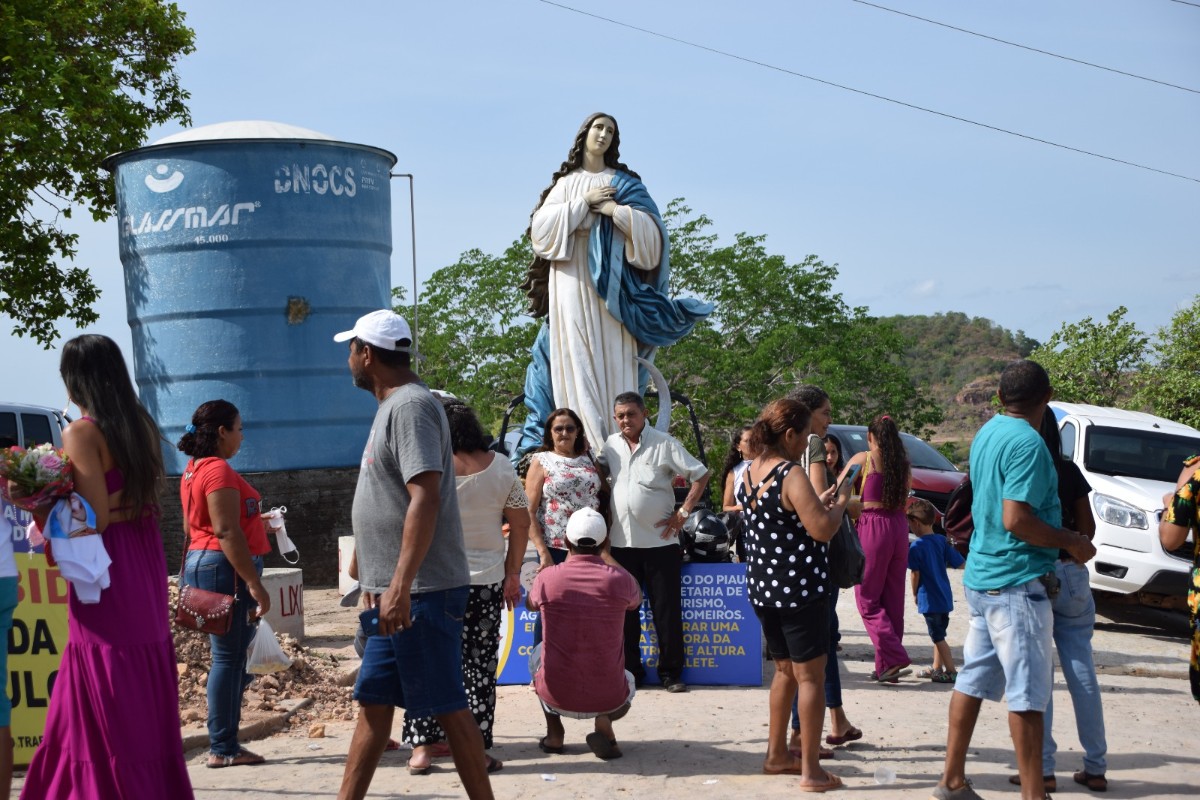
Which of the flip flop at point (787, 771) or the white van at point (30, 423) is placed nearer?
the flip flop at point (787, 771)

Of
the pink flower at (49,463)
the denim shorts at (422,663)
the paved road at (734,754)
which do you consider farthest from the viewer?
the paved road at (734,754)

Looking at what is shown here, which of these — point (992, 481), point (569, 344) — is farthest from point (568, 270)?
point (992, 481)

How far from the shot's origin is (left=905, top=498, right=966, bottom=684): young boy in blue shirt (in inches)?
316

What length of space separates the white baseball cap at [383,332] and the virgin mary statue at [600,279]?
184 inches

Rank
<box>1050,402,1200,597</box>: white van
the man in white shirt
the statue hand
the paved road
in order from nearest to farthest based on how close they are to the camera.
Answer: the paved road
the man in white shirt
the statue hand
<box>1050,402,1200,597</box>: white van

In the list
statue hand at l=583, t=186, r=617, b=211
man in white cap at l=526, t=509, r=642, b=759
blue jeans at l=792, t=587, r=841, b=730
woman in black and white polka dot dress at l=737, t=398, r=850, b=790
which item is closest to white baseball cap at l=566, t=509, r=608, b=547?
man in white cap at l=526, t=509, r=642, b=759

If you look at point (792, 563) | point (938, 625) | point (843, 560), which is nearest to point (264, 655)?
point (792, 563)

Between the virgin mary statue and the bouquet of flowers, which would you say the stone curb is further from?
the virgin mary statue

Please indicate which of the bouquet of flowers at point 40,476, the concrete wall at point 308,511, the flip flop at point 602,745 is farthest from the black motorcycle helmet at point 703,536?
the concrete wall at point 308,511

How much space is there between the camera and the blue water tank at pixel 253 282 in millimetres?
13352

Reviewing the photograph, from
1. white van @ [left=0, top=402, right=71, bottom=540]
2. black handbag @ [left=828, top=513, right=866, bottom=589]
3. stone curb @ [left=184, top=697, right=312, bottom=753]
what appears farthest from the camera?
white van @ [left=0, top=402, right=71, bottom=540]

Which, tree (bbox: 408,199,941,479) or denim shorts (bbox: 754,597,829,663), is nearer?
denim shorts (bbox: 754,597,829,663)

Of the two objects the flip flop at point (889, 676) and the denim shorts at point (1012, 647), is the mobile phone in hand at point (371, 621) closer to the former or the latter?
the denim shorts at point (1012, 647)

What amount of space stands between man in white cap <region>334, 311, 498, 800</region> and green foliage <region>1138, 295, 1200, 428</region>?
22191 mm
